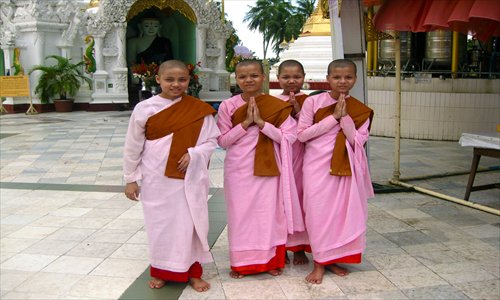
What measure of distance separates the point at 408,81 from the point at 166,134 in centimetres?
788

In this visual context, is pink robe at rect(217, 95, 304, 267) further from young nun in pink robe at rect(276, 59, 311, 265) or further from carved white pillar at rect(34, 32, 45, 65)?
carved white pillar at rect(34, 32, 45, 65)

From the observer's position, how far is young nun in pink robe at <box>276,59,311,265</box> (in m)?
3.63

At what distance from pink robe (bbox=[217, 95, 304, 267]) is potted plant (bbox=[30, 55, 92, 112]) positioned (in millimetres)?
14256

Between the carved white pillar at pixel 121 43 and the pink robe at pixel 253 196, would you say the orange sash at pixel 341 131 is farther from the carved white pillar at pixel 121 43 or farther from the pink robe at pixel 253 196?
the carved white pillar at pixel 121 43

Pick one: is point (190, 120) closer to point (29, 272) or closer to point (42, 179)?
point (29, 272)

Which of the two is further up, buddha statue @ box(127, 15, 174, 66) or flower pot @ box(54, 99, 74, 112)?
buddha statue @ box(127, 15, 174, 66)

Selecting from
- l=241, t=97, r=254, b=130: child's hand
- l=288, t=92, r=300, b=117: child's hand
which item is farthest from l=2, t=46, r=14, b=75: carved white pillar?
l=241, t=97, r=254, b=130: child's hand

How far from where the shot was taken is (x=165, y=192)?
3254 millimetres

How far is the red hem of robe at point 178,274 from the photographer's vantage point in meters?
3.38

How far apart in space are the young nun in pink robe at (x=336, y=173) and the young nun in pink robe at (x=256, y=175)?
6.1 inches

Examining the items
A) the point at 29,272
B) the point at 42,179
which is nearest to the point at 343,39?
the point at 29,272

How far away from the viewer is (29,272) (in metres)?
3.77

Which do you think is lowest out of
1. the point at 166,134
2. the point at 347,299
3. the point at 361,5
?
the point at 347,299

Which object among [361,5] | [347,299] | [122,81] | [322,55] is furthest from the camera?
[122,81]
